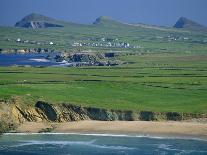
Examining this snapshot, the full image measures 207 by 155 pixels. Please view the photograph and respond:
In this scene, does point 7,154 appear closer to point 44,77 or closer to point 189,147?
point 189,147

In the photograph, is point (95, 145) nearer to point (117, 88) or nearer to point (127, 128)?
point (127, 128)

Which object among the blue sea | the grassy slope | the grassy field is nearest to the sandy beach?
the blue sea

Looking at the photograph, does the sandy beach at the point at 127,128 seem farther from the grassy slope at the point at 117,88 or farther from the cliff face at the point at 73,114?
the grassy slope at the point at 117,88

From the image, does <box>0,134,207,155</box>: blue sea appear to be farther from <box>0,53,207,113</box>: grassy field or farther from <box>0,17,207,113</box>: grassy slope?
<box>0,17,207,113</box>: grassy slope

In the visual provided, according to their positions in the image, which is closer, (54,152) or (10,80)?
(54,152)

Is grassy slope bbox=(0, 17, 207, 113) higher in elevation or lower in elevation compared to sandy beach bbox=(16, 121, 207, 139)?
higher

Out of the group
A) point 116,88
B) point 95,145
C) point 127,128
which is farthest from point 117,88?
point 95,145

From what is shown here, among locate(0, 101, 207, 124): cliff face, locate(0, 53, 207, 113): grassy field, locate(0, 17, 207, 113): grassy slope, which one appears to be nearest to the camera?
locate(0, 101, 207, 124): cliff face

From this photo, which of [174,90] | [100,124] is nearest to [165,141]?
[100,124]
